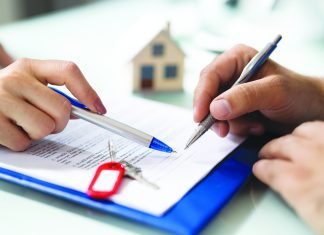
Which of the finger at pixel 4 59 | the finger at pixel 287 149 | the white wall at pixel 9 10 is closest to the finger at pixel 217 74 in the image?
the finger at pixel 287 149

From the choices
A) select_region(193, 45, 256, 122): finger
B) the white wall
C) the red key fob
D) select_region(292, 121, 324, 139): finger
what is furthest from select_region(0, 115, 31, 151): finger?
the white wall

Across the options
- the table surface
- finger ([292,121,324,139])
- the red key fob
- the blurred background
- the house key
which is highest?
finger ([292,121,324,139])

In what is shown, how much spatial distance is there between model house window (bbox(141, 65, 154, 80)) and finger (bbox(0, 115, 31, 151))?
326mm

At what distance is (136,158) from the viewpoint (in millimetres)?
527

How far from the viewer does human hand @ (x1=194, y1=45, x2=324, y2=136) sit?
1.78ft

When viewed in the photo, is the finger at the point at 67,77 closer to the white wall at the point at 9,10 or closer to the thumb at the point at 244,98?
the thumb at the point at 244,98

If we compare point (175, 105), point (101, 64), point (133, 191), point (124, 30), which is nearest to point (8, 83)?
point (133, 191)

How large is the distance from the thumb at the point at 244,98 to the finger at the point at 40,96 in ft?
0.59

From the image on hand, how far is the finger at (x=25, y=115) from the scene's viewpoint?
A: 53 cm

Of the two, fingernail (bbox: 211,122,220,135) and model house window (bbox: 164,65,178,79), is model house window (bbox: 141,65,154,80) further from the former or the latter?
fingernail (bbox: 211,122,220,135)

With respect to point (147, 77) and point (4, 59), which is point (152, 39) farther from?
point (4, 59)

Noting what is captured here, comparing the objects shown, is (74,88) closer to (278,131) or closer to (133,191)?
(133,191)

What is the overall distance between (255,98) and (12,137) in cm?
29

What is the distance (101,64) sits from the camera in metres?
0.94
